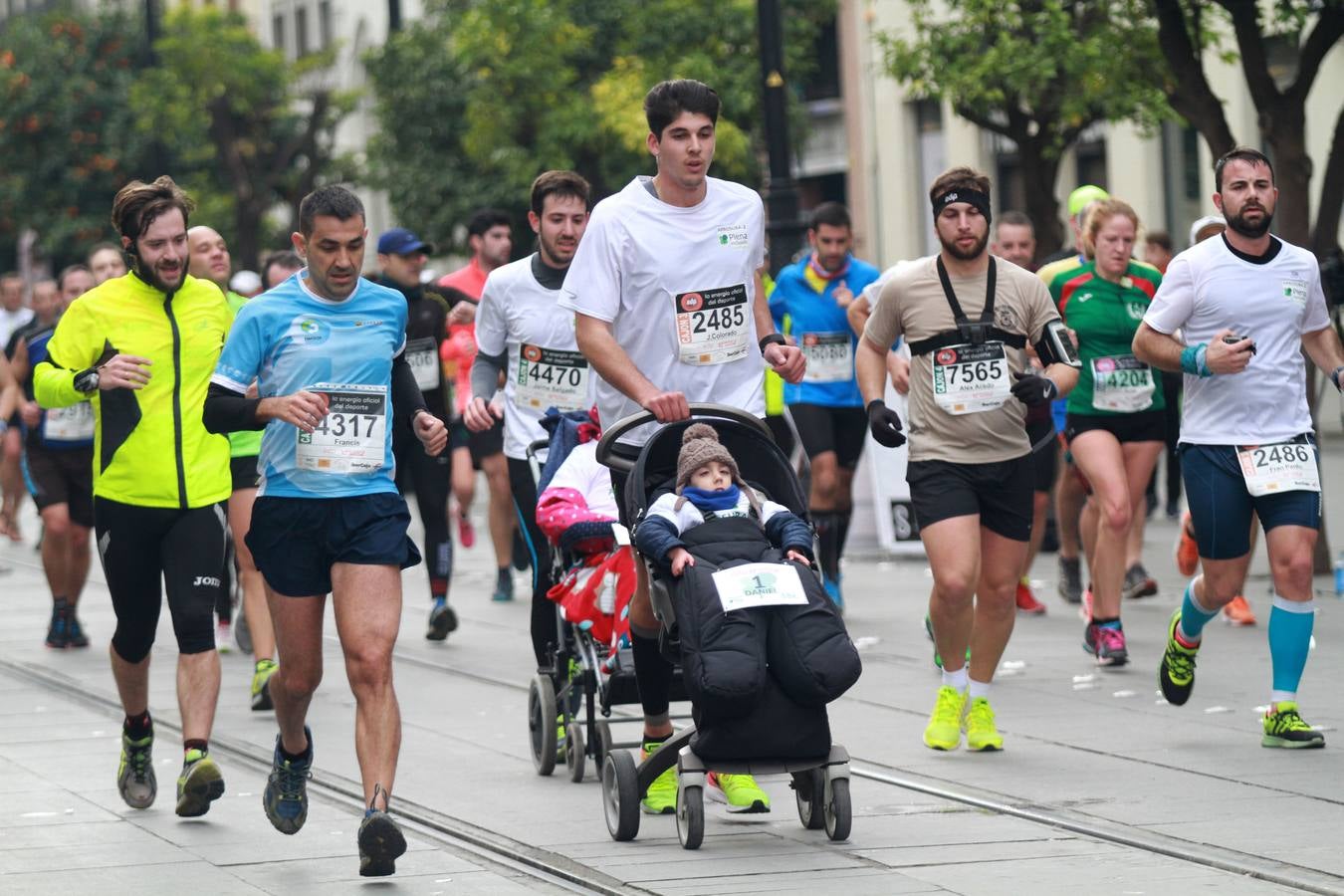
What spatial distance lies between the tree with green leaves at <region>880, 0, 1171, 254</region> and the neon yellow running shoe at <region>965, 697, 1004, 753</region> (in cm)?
769

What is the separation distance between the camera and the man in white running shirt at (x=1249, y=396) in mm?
8539

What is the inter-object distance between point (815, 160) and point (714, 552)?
30.2 m

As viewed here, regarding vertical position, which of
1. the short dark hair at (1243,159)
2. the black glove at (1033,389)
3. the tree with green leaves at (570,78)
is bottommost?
the black glove at (1033,389)

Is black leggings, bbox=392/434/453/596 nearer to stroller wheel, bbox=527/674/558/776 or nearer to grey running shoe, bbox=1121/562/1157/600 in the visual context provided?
grey running shoe, bbox=1121/562/1157/600

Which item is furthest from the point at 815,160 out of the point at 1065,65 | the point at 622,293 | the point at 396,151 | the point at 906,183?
the point at 622,293

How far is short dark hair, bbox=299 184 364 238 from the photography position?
7.00 metres

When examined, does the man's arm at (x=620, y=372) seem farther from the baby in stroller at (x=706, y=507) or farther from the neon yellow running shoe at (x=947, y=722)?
the neon yellow running shoe at (x=947, y=722)

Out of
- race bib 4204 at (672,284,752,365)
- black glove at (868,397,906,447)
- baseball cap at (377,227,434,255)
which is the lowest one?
black glove at (868,397,906,447)

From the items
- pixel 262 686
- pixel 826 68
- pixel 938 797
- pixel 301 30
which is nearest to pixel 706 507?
pixel 938 797

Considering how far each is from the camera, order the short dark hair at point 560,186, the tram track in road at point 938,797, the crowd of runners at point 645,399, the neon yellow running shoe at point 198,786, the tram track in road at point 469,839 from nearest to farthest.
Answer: the tram track in road at point 938,797 < the tram track in road at point 469,839 < the crowd of runners at point 645,399 < the neon yellow running shoe at point 198,786 < the short dark hair at point 560,186

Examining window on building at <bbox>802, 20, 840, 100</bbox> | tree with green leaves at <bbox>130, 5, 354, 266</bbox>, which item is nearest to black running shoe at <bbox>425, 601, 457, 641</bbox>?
tree with green leaves at <bbox>130, 5, 354, 266</bbox>

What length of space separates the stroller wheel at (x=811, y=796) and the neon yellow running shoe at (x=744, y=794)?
12 centimetres

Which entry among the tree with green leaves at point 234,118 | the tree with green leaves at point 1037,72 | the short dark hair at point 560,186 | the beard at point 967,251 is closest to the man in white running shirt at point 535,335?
the short dark hair at point 560,186

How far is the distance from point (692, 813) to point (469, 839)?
0.78m
